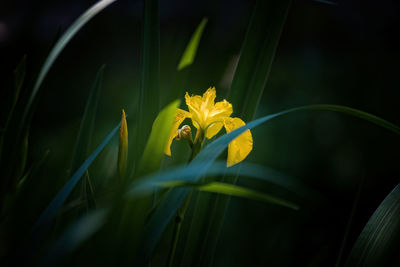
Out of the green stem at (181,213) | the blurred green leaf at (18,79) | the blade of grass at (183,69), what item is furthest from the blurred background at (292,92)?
the blade of grass at (183,69)

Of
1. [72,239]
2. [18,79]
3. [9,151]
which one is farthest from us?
[18,79]

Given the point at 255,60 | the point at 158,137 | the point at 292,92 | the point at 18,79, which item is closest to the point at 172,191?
the point at 158,137

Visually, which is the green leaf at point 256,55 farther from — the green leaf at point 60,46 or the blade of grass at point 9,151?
the blade of grass at point 9,151

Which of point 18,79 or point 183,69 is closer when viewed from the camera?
point 183,69

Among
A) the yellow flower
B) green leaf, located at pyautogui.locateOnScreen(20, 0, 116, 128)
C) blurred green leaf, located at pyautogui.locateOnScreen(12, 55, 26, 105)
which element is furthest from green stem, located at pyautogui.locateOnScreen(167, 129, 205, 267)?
blurred green leaf, located at pyautogui.locateOnScreen(12, 55, 26, 105)

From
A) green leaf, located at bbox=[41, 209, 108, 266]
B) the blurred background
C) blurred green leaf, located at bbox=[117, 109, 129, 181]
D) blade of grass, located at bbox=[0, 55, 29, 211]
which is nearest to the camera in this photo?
green leaf, located at bbox=[41, 209, 108, 266]

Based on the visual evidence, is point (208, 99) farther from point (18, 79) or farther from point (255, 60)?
point (18, 79)

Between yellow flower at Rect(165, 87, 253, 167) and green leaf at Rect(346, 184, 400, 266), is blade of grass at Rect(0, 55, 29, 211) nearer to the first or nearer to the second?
yellow flower at Rect(165, 87, 253, 167)

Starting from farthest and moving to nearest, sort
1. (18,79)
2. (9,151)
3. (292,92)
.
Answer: (292,92), (18,79), (9,151)
